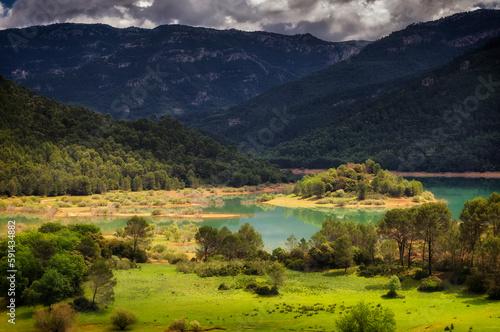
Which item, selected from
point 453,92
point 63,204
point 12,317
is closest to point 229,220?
point 63,204

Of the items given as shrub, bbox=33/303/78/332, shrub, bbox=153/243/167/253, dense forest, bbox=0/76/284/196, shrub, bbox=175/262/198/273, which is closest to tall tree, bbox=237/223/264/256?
shrub, bbox=175/262/198/273

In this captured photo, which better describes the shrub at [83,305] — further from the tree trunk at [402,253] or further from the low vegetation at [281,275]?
the tree trunk at [402,253]

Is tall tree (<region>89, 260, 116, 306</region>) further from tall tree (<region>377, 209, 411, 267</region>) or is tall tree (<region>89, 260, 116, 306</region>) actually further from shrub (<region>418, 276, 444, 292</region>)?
tall tree (<region>377, 209, 411, 267</region>)

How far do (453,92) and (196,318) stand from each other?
5973 inches

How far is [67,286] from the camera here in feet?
96.7

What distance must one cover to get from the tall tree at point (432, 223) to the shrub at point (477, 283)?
5.97 m

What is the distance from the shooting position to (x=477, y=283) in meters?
31.2

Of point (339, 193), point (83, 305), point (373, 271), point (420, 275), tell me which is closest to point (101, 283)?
point (83, 305)

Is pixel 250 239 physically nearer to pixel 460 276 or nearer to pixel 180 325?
pixel 460 276

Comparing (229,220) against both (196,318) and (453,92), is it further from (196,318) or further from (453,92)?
(453,92)

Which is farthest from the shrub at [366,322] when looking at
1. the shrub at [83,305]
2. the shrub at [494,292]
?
the shrub at [83,305]

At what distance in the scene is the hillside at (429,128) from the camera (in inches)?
5246

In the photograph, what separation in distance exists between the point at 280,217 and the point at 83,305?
47.1 metres

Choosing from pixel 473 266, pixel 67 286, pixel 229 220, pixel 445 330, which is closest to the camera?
pixel 445 330
